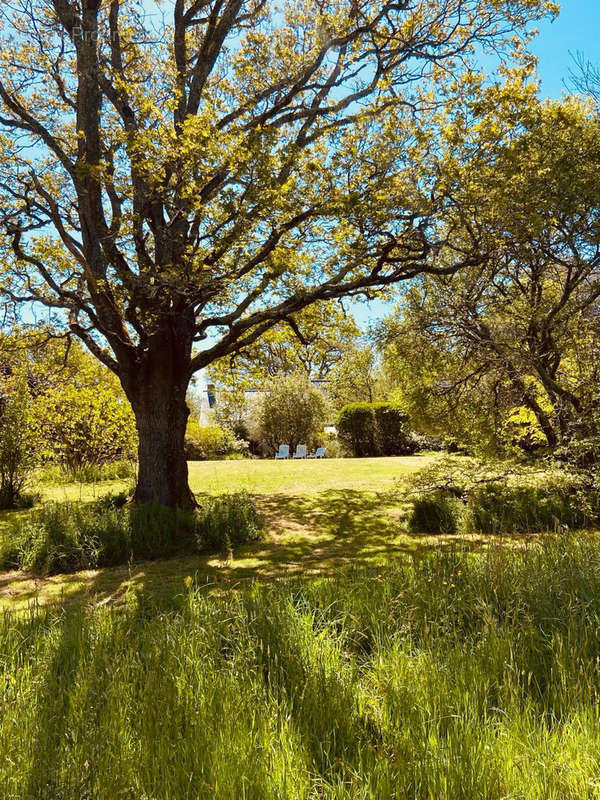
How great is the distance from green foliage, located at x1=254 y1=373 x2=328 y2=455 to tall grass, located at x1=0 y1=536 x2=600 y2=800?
21822 millimetres

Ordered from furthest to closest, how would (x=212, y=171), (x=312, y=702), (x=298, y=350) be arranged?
(x=298, y=350) → (x=212, y=171) → (x=312, y=702)

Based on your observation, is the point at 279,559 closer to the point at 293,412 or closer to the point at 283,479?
the point at 283,479

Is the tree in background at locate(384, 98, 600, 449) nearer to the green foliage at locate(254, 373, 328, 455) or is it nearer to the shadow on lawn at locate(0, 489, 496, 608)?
the shadow on lawn at locate(0, 489, 496, 608)

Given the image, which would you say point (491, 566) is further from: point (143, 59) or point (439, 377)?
point (143, 59)

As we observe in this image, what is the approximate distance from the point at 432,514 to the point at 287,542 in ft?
8.05

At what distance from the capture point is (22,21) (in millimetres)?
8672

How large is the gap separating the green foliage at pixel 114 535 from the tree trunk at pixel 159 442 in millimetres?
766

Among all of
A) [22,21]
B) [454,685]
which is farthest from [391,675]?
[22,21]

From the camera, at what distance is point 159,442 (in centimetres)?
855

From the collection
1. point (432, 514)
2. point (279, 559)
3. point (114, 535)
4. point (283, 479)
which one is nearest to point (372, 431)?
point (283, 479)

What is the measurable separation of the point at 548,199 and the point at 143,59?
8.20 metres

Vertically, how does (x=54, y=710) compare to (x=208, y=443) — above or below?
below

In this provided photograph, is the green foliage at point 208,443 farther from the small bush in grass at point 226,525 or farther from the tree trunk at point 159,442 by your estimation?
the small bush in grass at point 226,525

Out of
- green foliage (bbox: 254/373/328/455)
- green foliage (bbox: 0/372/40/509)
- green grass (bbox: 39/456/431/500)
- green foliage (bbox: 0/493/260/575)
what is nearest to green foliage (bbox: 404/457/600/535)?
green grass (bbox: 39/456/431/500)
